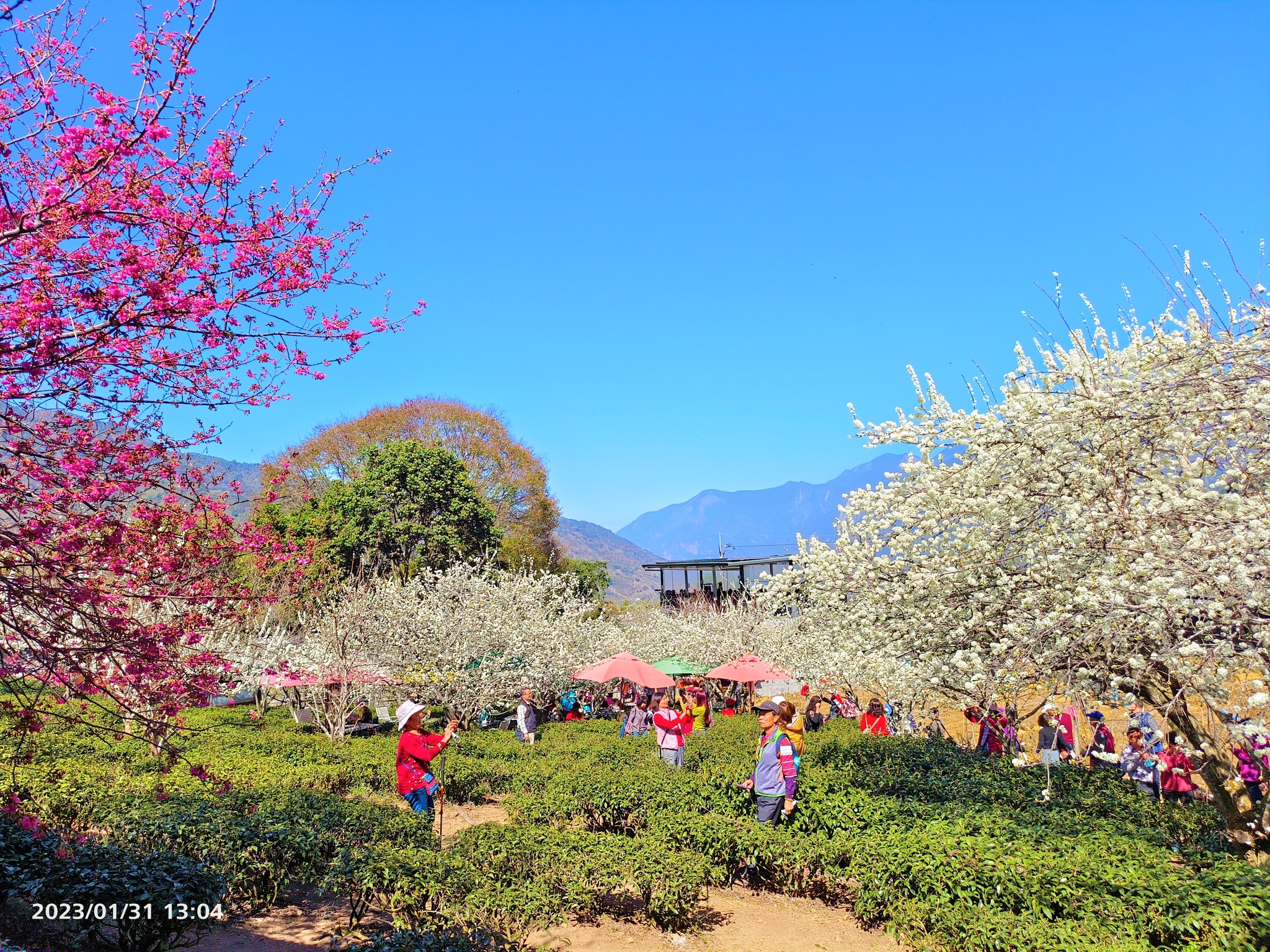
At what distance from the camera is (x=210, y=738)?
558 inches

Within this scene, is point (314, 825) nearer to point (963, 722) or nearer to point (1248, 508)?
point (1248, 508)

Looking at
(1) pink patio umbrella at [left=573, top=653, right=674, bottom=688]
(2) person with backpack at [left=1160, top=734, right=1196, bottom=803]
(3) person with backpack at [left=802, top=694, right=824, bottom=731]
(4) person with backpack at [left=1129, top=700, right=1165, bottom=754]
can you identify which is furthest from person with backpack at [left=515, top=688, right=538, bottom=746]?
(2) person with backpack at [left=1160, top=734, right=1196, bottom=803]

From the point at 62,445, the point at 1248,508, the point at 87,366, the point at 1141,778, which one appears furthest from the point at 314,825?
the point at 1141,778

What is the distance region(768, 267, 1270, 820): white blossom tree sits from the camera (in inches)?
224

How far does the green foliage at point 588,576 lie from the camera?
45.5 m

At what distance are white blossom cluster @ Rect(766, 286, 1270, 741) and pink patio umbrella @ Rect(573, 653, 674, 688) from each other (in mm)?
8138

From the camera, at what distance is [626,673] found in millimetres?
16797

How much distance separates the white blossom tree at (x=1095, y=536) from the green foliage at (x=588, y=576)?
115ft

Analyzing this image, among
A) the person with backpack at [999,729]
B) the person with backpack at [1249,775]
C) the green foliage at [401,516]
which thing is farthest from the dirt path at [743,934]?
the green foliage at [401,516]

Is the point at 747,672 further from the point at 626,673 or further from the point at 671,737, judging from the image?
the point at 671,737

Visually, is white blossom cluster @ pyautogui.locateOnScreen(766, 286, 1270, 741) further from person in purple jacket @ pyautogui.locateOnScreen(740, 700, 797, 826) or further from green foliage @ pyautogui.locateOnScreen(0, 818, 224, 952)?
green foliage @ pyautogui.locateOnScreen(0, 818, 224, 952)

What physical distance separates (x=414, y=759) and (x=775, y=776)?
3918 millimetres

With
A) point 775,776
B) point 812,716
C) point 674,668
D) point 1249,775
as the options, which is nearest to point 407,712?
point 775,776

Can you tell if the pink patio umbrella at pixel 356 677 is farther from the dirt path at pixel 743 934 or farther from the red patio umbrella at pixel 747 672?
the dirt path at pixel 743 934
